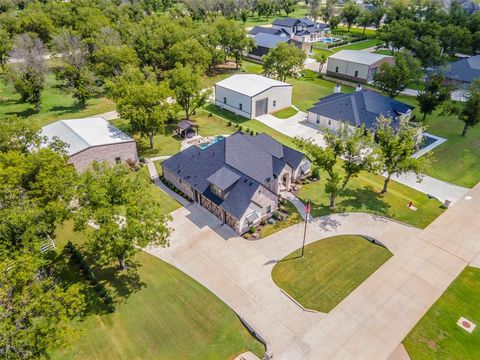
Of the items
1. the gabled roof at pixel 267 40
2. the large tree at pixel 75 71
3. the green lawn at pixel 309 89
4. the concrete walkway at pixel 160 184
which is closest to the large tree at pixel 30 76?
the large tree at pixel 75 71

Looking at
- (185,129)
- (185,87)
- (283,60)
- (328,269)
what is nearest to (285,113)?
(283,60)

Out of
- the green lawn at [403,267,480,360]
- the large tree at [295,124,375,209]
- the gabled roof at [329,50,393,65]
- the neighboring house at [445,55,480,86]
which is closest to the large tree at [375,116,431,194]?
the large tree at [295,124,375,209]

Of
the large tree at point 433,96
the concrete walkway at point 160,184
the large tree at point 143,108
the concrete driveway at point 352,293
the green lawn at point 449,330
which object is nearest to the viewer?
the green lawn at point 449,330

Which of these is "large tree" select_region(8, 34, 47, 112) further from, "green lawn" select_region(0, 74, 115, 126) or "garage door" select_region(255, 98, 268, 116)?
"garage door" select_region(255, 98, 268, 116)

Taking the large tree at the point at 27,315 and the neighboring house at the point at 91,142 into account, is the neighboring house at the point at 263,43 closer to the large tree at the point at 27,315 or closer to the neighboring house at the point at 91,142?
the neighboring house at the point at 91,142

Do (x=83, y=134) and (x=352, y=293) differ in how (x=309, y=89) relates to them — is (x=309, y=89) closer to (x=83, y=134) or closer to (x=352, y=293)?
(x=83, y=134)

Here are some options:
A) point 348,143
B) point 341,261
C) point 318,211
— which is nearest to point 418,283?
point 341,261
